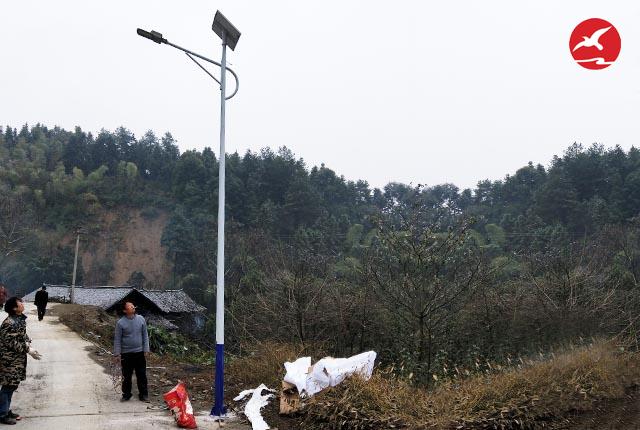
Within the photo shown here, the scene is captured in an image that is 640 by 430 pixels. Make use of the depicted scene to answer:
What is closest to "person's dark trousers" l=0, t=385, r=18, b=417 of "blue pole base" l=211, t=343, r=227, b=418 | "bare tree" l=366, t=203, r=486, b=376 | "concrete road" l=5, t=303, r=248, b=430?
"concrete road" l=5, t=303, r=248, b=430

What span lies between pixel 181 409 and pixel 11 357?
2.16 m

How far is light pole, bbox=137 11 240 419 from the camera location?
303 inches

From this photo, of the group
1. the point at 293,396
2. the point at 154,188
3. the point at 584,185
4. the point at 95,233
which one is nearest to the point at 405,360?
the point at 293,396

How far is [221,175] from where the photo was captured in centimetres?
808

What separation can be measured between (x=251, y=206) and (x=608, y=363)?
5819cm

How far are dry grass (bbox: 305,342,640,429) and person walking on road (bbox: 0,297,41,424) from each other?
367cm

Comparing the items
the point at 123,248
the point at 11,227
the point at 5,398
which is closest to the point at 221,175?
the point at 5,398

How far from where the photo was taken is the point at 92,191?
258 feet

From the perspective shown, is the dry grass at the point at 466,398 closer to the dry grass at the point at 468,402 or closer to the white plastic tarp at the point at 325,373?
the dry grass at the point at 468,402

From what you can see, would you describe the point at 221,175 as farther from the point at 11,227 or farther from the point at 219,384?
the point at 11,227

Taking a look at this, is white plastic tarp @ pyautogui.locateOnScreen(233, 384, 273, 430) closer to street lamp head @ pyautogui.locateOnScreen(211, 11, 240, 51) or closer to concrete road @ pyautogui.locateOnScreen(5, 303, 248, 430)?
concrete road @ pyautogui.locateOnScreen(5, 303, 248, 430)

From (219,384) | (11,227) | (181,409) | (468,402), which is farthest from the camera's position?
(11,227)

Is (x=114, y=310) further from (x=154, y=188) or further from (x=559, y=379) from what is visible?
(x=154, y=188)

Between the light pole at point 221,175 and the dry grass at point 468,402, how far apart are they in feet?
4.21
